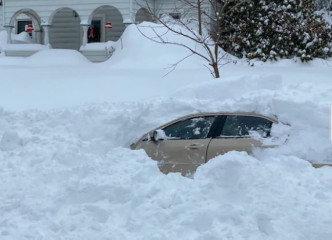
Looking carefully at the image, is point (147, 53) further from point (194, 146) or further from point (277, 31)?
point (194, 146)

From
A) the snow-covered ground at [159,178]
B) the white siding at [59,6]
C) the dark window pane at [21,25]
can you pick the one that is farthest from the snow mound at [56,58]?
the snow-covered ground at [159,178]

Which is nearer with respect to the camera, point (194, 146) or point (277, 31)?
point (194, 146)

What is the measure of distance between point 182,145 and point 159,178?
1111 millimetres

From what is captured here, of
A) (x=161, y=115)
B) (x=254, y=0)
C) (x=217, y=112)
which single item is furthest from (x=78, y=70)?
(x=217, y=112)

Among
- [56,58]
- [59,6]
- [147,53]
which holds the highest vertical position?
[59,6]

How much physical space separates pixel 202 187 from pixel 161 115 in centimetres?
281

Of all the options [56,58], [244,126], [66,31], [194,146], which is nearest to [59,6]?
[56,58]

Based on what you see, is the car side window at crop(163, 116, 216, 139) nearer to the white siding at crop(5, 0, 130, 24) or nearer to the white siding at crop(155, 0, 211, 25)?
the white siding at crop(155, 0, 211, 25)

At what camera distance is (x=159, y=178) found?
575 centimetres

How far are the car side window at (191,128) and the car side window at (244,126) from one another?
23 cm

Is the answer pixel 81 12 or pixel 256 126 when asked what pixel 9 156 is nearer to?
pixel 256 126

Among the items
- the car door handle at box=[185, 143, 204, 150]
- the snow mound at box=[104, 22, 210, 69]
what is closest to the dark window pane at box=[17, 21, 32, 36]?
the snow mound at box=[104, 22, 210, 69]

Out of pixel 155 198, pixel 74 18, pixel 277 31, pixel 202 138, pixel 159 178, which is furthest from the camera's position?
pixel 74 18

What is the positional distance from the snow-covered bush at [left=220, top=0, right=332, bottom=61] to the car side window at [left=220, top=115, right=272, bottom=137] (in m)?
11.0
